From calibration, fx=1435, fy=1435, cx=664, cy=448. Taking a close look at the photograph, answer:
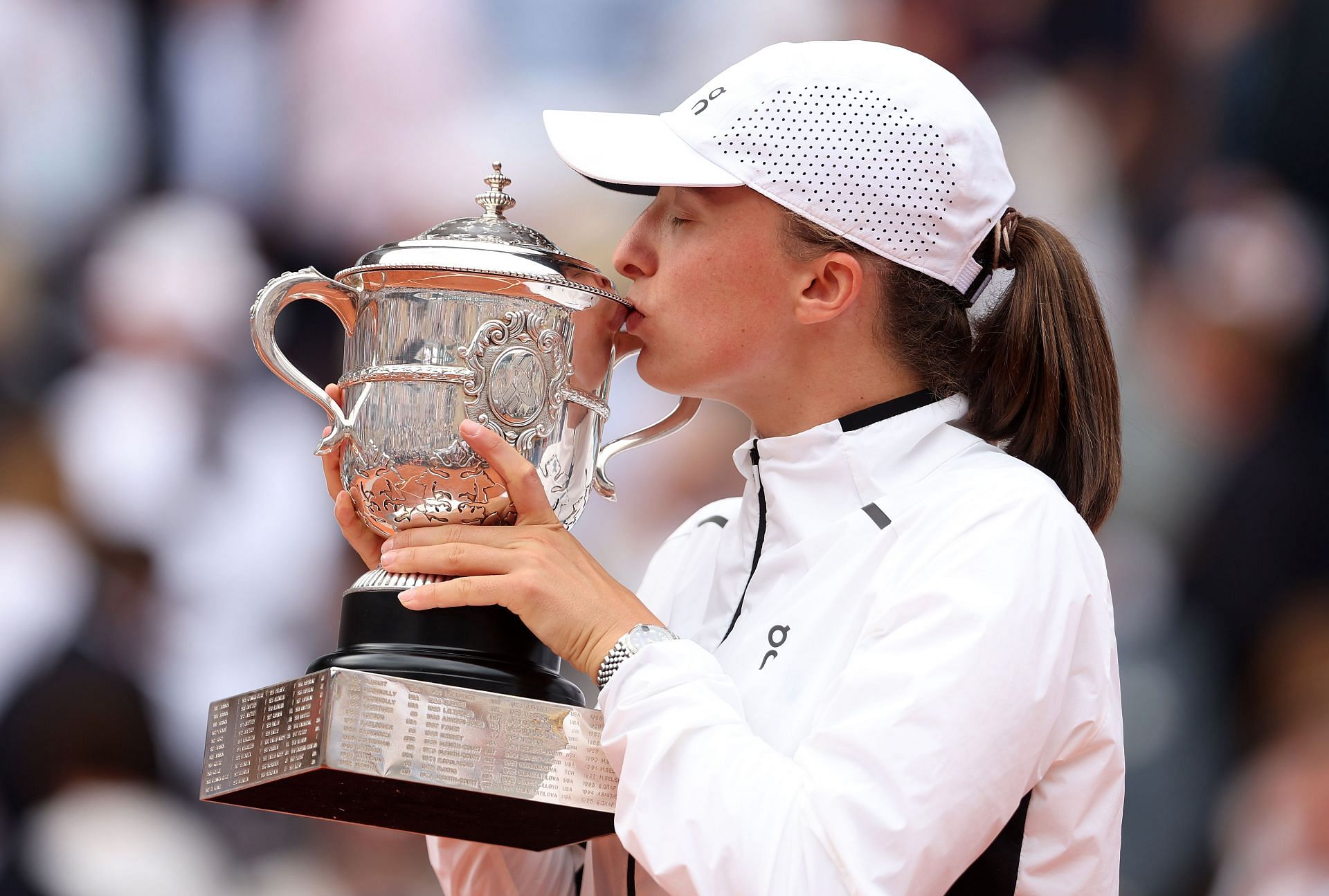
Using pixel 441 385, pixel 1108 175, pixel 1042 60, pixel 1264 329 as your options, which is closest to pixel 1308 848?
pixel 1264 329

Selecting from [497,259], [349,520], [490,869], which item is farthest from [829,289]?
[490,869]

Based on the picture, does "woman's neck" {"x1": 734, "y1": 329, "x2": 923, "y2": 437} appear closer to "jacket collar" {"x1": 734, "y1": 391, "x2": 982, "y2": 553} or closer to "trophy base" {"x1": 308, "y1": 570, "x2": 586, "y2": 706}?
"jacket collar" {"x1": 734, "y1": 391, "x2": 982, "y2": 553}

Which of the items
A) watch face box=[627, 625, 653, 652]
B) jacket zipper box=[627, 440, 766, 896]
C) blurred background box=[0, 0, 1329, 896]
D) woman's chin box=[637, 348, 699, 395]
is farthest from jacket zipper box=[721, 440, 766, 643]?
blurred background box=[0, 0, 1329, 896]

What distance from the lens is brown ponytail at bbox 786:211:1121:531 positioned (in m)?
1.56

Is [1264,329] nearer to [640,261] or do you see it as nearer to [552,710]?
[640,261]

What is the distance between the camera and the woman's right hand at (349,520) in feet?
5.28

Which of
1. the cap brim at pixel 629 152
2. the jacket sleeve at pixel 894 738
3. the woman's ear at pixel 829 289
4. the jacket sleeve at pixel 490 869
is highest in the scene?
the cap brim at pixel 629 152

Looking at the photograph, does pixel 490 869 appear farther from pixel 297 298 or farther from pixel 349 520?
pixel 297 298

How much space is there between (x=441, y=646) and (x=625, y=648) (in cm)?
20

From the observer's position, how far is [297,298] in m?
1.50

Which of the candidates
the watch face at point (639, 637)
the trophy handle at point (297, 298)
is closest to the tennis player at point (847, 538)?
the watch face at point (639, 637)

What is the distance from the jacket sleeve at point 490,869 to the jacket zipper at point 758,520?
380 mm

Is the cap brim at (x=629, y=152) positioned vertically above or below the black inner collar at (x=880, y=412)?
above

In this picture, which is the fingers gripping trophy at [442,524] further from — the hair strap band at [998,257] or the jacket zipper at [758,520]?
→ the hair strap band at [998,257]
